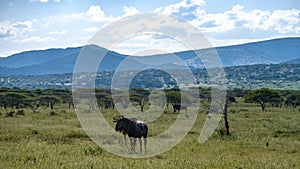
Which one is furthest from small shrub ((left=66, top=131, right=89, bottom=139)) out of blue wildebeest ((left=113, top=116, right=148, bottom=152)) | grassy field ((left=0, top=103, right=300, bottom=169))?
blue wildebeest ((left=113, top=116, right=148, bottom=152))

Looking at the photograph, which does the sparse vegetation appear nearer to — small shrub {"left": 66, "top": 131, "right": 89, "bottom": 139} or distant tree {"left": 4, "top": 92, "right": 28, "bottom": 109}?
small shrub {"left": 66, "top": 131, "right": 89, "bottom": 139}

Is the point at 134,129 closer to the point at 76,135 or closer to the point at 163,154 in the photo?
the point at 163,154

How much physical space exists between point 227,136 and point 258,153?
5.83 metres

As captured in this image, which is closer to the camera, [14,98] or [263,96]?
[14,98]

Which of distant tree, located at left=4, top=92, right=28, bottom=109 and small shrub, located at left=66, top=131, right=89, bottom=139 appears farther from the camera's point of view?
distant tree, located at left=4, top=92, right=28, bottom=109

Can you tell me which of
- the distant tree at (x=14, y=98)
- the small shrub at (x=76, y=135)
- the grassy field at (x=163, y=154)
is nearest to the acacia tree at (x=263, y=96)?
the grassy field at (x=163, y=154)

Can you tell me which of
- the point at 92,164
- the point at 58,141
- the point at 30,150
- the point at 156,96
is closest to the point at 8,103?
the point at 156,96

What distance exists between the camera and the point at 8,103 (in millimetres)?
58781


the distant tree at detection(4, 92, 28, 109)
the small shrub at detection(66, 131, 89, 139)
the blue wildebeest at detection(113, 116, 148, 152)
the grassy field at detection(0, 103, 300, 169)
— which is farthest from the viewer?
the distant tree at detection(4, 92, 28, 109)

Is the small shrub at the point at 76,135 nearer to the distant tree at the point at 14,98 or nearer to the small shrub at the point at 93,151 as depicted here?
the small shrub at the point at 93,151

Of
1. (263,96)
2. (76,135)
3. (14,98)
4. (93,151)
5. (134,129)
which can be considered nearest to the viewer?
(93,151)

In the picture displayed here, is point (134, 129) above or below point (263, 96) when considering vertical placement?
above

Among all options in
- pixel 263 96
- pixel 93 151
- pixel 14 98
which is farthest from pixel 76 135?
pixel 263 96

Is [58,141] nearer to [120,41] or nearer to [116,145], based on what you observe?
[116,145]
